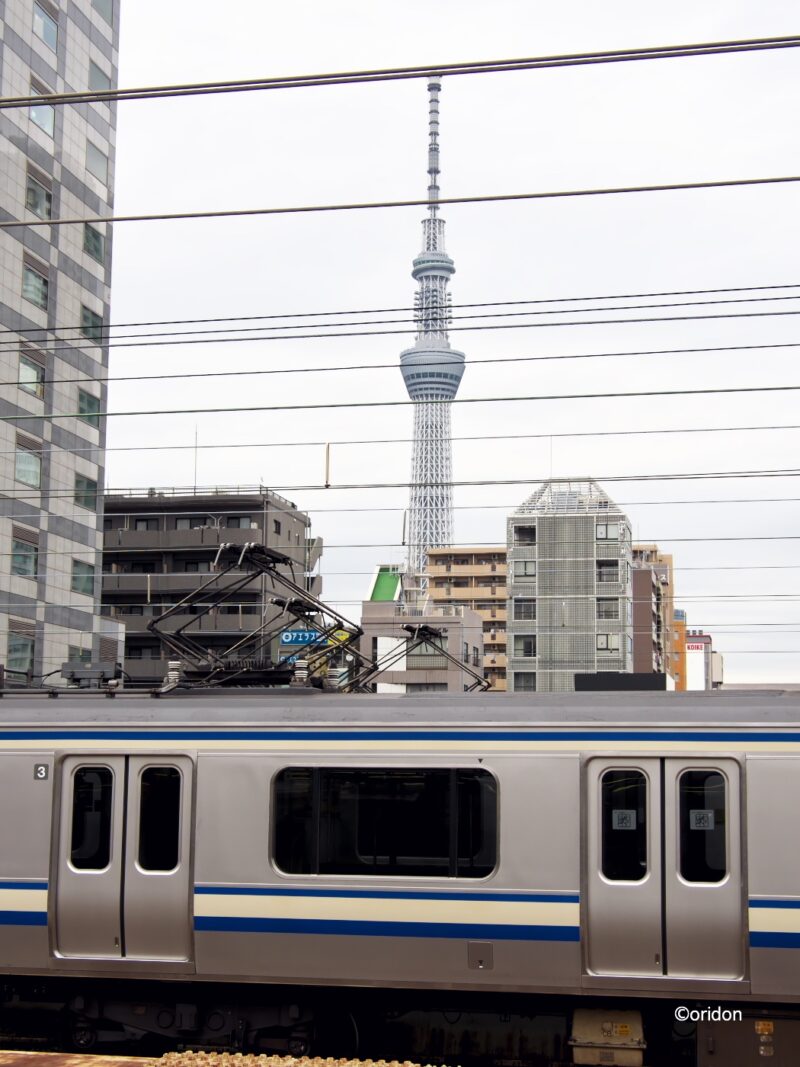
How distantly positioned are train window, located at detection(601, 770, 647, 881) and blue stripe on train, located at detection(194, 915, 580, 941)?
63 centimetres

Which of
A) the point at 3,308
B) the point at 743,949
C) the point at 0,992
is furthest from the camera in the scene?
the point at 3,308

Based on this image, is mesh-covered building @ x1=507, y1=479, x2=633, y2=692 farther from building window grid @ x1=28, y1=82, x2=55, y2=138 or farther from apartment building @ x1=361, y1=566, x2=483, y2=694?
building window grid @ x1=28, y1=82, x2=55, y2=138

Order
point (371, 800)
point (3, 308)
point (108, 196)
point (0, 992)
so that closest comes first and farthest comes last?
1. point (371, 800)
2. point (0, 992)
3. point (3, 308)
4. point (108, 196)

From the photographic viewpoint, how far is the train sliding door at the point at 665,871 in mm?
10391

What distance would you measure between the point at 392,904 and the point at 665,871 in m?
2.31

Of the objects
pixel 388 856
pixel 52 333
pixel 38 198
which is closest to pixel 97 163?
pixel 38 198

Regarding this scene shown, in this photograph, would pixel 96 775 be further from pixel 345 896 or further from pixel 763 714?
pixel 763 714

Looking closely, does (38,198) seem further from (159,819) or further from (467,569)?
(467,569)

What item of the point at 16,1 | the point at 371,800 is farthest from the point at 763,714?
the point at 16,1

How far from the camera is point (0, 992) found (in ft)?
39.3

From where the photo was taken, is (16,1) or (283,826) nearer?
(283,826)

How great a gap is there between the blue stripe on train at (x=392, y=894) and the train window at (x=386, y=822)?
0.51ft

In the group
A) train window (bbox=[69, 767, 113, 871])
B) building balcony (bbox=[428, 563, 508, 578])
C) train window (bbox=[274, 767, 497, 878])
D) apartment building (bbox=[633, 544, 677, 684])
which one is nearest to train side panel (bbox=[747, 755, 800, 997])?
train window (bbox=[274, 767, 497, 878])

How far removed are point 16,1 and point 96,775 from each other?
4909cm
